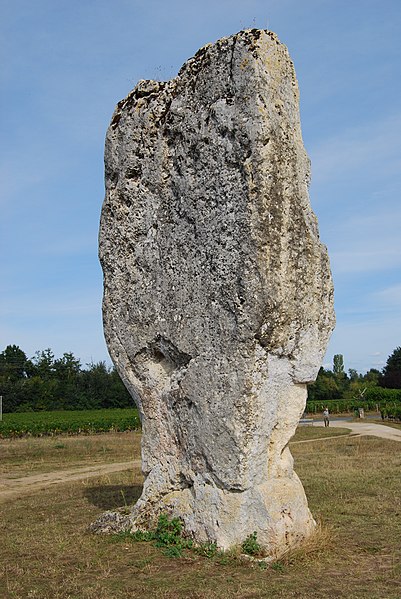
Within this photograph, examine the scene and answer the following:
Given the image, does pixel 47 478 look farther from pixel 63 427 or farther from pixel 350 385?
pixel 350 385

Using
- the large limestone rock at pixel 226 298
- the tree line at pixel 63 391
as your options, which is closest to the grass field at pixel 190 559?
the large limestone rock at pixel 226 298

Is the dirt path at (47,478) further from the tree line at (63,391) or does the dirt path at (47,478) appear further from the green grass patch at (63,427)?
the tree line at (63,391)

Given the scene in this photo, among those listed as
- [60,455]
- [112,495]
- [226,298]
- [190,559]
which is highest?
[226,298]

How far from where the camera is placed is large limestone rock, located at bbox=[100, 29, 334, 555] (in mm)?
8516

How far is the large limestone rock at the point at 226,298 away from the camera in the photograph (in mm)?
8516

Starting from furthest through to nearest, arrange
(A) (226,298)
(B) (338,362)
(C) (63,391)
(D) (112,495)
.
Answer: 1. (B) (338,362)
2. (C) (63,391)
3. (D) (112,495)
4. (A) (226,298)

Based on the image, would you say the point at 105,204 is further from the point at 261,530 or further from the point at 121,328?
the point at 261,530

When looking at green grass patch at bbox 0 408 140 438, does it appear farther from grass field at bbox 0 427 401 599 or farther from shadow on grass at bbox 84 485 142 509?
grass field at bbox 0 427 401 599

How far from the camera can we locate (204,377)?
8.92 m

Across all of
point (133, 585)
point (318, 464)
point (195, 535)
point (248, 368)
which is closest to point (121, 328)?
point (248, 368)

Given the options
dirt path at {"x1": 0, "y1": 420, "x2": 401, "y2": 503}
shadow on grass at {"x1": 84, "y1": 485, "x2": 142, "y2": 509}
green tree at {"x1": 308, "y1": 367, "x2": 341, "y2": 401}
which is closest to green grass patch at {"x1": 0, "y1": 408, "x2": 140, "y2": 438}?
dirt path at {"x1": 0, "y1": 420, "x2": 401, "y2": 503}

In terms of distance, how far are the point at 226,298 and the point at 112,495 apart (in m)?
7.11

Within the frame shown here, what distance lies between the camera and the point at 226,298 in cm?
870

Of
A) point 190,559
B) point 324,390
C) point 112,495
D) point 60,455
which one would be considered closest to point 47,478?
point 112,495
